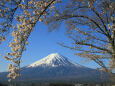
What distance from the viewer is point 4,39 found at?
18.5 ft

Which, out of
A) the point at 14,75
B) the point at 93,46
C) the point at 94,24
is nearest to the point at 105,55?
the point at 93,46

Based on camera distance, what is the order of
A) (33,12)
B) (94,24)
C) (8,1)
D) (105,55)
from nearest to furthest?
(8,1) → (33,12) → (105,55) → (94,24)

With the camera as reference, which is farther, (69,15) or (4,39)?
(69,15)

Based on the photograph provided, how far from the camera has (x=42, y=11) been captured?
6.42 m

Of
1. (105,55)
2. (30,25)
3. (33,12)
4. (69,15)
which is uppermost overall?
(69,15)

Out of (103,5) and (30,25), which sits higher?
(103,5)

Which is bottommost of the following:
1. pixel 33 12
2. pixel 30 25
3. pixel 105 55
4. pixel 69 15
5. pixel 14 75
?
pixel 14 75

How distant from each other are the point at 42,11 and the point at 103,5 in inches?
151

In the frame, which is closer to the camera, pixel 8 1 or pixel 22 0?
pixel 8 1

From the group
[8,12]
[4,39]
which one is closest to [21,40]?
[4,39]

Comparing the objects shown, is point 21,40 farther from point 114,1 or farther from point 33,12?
point 114,1

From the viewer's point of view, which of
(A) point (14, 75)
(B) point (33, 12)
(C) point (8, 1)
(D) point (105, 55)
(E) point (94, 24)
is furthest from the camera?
(E) point (94, 24)

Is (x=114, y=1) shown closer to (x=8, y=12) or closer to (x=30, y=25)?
(x=30, y=25)

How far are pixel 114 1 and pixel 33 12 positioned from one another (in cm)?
419
